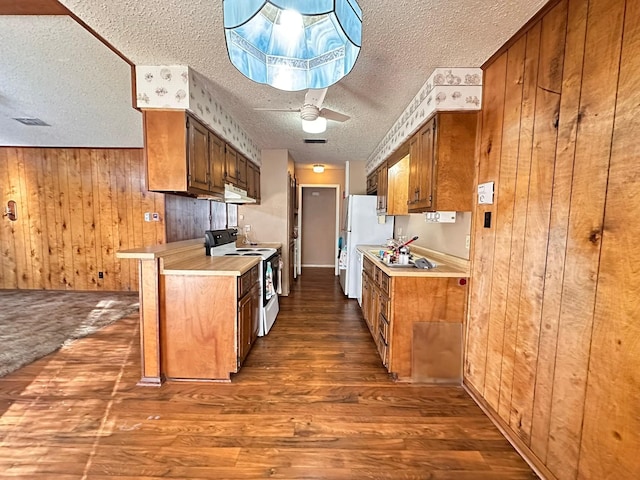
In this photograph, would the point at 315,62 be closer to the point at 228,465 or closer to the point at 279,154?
the point at 228,465

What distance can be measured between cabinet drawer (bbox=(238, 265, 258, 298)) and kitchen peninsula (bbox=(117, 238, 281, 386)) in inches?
1.7

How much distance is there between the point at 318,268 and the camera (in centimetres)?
723

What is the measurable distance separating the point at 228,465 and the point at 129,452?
22.7 inches

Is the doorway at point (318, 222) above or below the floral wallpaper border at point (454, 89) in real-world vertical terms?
below

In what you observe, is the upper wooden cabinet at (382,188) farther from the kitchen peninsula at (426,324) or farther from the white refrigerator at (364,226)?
the kitchen peninsula at (426,324)

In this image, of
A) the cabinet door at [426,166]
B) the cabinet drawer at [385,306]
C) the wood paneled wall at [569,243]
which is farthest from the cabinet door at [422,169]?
the cabinet drawer at [385,306]

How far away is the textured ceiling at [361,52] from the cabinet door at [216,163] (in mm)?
388

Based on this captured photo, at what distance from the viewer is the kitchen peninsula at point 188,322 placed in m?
2.14

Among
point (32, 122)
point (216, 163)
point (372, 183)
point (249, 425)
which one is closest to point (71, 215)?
point (32, 122)

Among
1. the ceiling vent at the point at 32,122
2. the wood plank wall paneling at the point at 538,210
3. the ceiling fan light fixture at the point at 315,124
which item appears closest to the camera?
the wood plank wall paneling at the point at 538,210

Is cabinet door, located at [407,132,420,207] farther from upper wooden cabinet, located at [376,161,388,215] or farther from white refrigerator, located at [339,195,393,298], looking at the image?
white refrigerator, located at [339,195,393,298]

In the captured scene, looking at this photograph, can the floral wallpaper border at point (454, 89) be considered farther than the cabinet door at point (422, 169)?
No

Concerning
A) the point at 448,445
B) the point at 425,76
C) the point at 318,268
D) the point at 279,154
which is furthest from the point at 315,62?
the point at 318,268

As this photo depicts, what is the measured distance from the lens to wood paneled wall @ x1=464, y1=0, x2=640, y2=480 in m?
1.05
